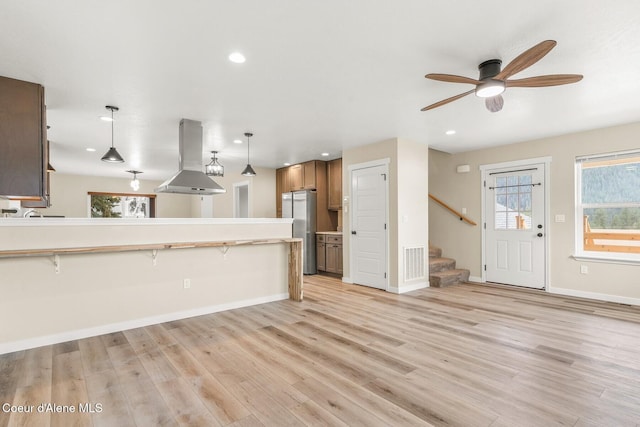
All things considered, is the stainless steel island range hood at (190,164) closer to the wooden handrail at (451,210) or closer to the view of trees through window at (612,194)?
the wooden handrail at (451,210)

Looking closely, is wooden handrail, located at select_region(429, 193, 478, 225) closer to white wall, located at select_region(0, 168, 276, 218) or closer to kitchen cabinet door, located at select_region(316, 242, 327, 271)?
kitchen cabinet door, located at select_region(316, 242, 327, 271)

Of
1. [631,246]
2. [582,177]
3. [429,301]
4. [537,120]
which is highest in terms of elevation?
[537,120]

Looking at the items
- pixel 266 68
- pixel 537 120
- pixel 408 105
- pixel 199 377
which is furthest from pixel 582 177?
pixel 199 377

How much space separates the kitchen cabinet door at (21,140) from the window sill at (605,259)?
6.77 metres

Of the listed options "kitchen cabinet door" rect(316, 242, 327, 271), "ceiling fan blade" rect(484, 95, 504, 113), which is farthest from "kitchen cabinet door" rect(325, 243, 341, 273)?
"ceiling fan blade" rect(484, 95, 504, 113)

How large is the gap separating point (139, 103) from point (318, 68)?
2169 millimetres

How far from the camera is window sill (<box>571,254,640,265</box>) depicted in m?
4.44

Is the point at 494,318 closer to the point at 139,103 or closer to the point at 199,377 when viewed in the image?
the point at 199,377

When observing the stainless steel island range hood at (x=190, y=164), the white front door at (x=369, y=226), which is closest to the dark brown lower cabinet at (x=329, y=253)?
the white front door at (x=369, y=226)

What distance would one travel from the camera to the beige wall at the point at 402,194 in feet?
16.9

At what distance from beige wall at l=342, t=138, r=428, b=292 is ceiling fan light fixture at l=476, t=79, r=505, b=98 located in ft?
7.90

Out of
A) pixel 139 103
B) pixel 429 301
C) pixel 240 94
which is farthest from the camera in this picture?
pixel 429 301

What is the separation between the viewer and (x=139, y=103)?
3645 mm

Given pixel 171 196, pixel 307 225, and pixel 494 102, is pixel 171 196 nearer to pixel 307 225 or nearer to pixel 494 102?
pixel 307 225
